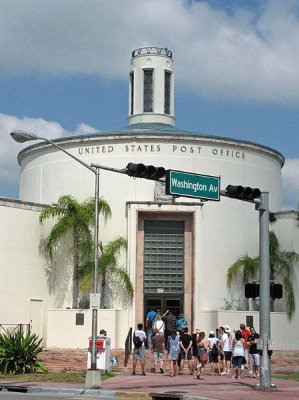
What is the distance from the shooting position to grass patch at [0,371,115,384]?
25.3 meters

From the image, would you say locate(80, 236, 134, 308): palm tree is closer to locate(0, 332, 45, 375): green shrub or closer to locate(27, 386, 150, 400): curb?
locate(0, 332, 45, 375): green shrub

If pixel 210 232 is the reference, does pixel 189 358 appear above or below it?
below

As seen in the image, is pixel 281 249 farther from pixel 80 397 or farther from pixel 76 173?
pixel 80 397

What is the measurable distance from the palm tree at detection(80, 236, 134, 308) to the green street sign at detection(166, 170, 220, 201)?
16.1m

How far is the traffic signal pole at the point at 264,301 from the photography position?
22.7 m

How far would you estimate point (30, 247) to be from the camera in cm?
3884

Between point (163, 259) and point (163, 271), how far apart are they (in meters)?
0.58

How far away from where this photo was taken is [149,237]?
39844 millimetres

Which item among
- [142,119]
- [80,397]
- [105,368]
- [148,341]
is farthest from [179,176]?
[142,119]

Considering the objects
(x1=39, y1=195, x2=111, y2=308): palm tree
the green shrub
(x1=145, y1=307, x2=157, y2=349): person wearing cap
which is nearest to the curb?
the green shrub

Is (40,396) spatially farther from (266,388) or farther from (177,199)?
(177,199)

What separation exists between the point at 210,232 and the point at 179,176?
17898mm

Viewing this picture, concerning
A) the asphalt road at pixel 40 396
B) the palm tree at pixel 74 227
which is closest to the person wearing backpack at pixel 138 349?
the asphalt road at pixel 40 396

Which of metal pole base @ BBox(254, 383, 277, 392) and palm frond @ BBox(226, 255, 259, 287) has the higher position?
palm frond @ BBox(226, 255, 259, 287)
